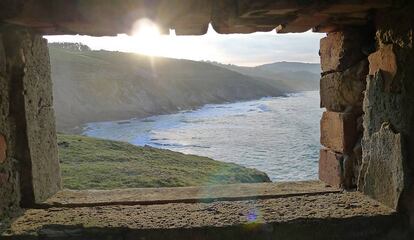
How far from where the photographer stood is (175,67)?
211 feet

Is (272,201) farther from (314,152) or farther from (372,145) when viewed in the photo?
(314,152)

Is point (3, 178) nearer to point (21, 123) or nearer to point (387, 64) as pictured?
point (21, 123)

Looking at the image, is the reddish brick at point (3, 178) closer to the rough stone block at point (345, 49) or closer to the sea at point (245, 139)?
the rough stone block at point (345, 49)

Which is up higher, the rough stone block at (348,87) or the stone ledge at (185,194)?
the rough stone block at (348,87)

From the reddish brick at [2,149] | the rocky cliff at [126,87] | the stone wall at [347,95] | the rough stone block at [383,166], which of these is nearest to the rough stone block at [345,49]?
the stone wall at [347,95]

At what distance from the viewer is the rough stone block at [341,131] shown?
303 cm

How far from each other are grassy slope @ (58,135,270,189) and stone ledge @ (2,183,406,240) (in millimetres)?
2626

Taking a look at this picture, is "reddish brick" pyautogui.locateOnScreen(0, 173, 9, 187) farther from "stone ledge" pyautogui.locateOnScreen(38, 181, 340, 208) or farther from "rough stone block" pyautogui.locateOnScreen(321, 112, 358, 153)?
"rough stone block" pyautogui.locateOnScreen(321, 112, 358, 153)

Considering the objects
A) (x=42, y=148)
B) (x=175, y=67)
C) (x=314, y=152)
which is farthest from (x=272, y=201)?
(x=175, y=67)

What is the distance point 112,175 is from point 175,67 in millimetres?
59245

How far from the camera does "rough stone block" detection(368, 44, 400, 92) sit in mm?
2504

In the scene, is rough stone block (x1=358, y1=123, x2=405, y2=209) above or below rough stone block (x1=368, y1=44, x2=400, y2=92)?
below

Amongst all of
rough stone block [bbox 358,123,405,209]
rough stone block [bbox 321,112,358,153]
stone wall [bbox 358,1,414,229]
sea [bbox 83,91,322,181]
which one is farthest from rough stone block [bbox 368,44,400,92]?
sea [bbox 83,91,322,181]

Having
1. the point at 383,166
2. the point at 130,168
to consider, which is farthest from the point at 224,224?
the point at 130,168
